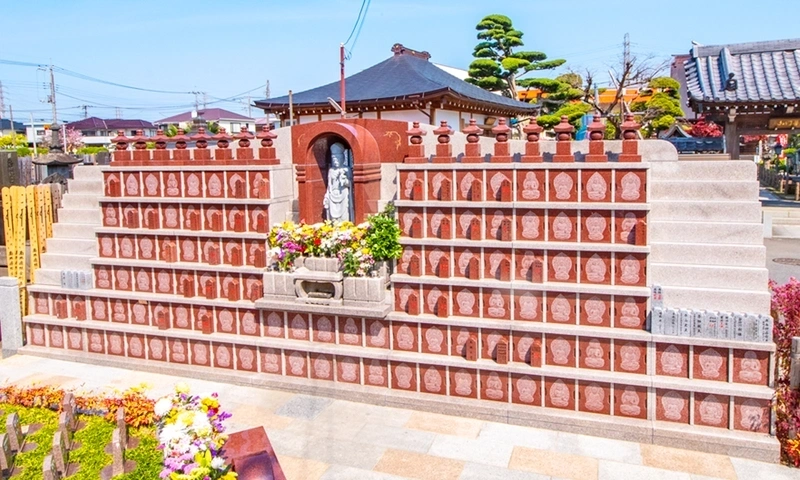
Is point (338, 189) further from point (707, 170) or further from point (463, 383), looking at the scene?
point (707, 170)

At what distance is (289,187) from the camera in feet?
42.9

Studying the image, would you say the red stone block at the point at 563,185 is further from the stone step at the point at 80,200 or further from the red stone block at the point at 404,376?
the stone step at the point at 80,200

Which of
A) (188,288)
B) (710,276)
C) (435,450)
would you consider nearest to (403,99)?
→ (188,288)

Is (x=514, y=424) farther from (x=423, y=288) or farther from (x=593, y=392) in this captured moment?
(x=423, y=288)

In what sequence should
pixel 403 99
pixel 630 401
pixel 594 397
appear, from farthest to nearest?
pixel 403 99 < pixel 594 397 < pixel 630 401

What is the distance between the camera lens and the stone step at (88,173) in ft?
48.3

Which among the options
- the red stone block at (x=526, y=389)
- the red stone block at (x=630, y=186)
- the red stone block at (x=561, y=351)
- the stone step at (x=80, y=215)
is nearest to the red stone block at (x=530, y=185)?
the red stone block at (x=630, y=186)

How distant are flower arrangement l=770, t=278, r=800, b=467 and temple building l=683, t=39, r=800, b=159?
35.1 ft

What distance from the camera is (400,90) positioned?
20.3m

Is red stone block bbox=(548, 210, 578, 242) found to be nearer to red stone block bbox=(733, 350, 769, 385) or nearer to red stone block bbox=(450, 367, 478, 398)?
red stone block bbox=(450, 367, 478, 398)

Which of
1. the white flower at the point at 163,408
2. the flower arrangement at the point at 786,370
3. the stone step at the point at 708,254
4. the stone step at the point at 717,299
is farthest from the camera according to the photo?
the stone step at the point at 708,254

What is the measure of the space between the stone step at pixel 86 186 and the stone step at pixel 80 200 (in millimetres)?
93

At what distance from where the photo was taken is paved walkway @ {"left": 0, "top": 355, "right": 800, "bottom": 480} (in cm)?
904

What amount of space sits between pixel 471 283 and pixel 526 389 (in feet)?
6.39
